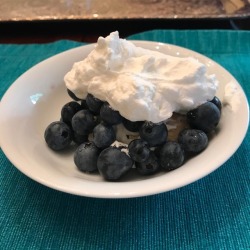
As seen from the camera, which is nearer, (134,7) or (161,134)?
(161,134)

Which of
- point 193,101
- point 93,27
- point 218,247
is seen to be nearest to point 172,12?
point 93,27

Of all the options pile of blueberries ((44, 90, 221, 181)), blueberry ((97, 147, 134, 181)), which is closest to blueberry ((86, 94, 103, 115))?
pile of blueberries ((44, 90, 221, 181))

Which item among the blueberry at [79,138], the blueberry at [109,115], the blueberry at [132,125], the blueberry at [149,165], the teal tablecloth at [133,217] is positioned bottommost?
the teal tablecloth at [133,217]

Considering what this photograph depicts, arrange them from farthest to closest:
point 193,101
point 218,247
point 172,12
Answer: point 172,12, point 193,101, point 218,247

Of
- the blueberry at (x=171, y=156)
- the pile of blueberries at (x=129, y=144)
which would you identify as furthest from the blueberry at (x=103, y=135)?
the blueberry at (x=171, y=156)

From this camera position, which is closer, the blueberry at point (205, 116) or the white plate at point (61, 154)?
the white plate at point (61, 154)

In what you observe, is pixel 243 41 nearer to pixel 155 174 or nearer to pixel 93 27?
pixel 93 27

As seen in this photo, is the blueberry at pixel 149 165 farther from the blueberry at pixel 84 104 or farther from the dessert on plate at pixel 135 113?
the blueberry at pixel 84 104
